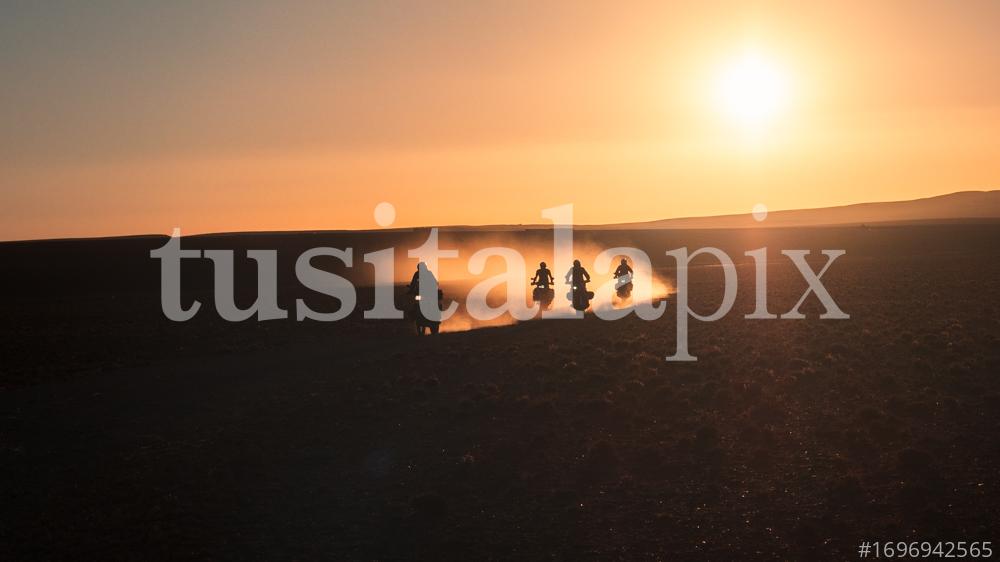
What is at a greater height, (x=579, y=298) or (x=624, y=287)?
(x=624, y=287)

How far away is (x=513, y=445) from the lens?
43.2 feet

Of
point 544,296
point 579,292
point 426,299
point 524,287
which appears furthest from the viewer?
point 524,287

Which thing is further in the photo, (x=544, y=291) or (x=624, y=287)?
(x=624, y=287)

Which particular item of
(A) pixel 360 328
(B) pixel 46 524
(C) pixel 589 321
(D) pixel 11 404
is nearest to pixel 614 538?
(B) pixel 46 524

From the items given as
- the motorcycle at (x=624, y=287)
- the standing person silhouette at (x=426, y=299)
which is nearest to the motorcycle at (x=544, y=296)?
the motorcycle at (x=624, y=287)

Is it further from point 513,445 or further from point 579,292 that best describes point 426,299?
point 513,445

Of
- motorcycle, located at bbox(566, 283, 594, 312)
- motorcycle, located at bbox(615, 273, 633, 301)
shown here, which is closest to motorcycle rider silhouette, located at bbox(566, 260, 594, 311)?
motorcycle, located at bbox(566, 283, 594, 312)

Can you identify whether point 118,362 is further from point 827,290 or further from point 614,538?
point 827,290

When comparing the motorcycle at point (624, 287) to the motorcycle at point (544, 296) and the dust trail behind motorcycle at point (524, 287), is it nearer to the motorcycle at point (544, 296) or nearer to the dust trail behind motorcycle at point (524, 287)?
the dust trail behind motorcycle at point (524, 287)

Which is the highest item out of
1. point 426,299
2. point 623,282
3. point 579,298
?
point 623,282

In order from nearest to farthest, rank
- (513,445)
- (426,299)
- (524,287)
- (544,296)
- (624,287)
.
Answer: (513,445) → (426,299) → (544,296) → (624,287) → (524,287)

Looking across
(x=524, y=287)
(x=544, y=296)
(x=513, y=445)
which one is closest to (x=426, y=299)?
(x=544, y=296)

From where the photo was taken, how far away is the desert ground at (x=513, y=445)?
378 inches

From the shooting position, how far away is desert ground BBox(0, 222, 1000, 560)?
9609mm
